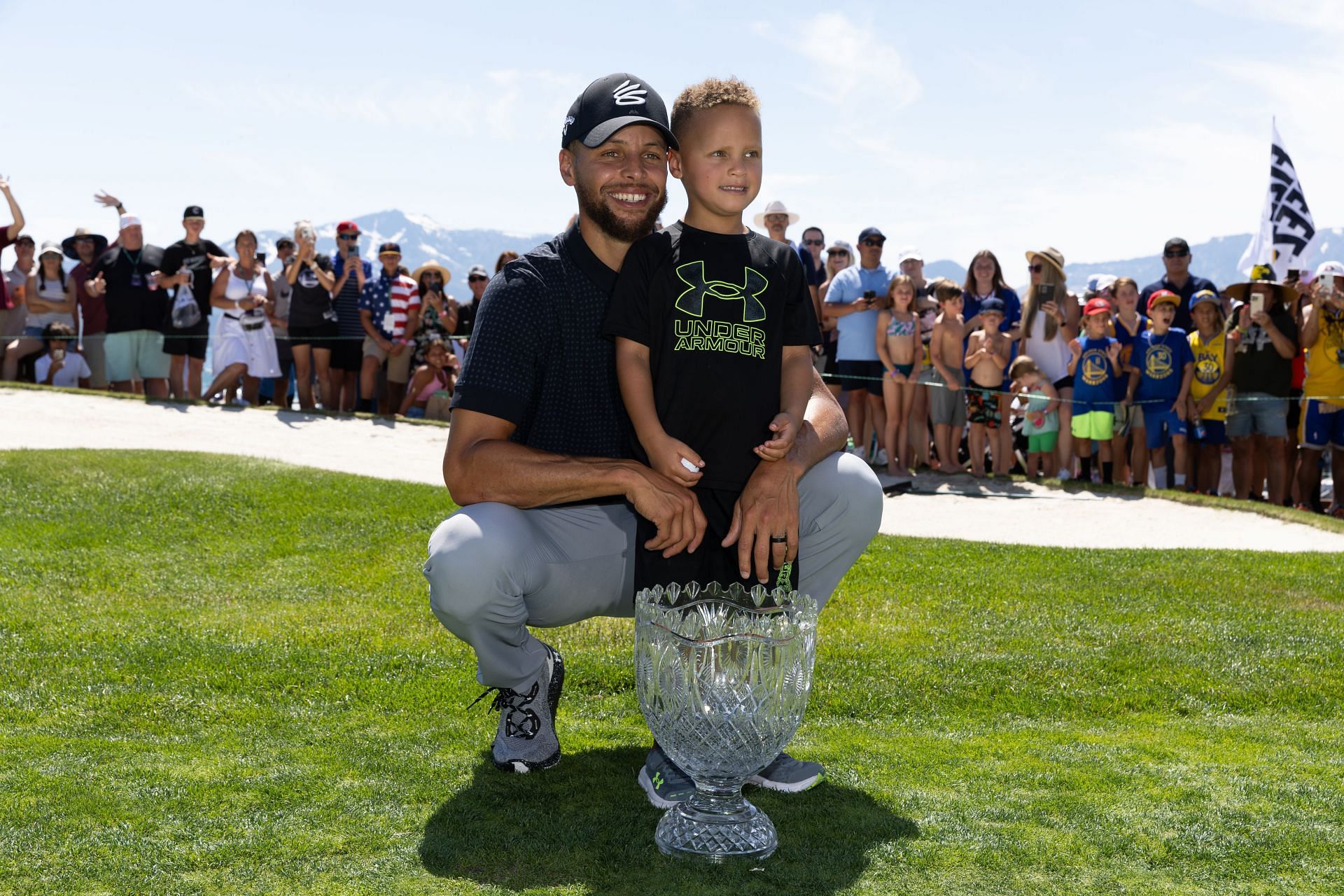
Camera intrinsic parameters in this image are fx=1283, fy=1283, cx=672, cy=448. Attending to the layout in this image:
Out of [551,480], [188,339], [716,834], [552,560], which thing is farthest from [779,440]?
[188,339]

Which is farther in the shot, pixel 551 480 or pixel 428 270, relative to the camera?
pixel 428 270

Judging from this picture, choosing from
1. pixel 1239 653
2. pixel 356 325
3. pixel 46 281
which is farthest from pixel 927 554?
pixel 46 281

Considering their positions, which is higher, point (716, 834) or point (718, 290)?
point (718, 290)

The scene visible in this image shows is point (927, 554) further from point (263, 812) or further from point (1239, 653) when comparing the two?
point (263, 812)

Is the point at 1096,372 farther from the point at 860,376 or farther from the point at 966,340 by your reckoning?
the point at 860,376

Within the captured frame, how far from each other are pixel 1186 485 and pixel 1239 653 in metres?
6.28

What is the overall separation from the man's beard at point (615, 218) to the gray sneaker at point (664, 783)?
1382 mm

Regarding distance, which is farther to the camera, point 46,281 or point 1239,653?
point 46,281

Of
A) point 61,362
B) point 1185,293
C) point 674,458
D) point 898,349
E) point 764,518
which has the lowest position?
point 764,518

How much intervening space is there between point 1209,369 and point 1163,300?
687 millimetres

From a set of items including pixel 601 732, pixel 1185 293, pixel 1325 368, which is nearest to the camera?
pixel 601 732

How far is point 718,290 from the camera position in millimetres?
3293

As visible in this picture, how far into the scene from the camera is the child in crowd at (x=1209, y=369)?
411 inches

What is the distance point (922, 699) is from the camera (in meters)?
4.54
